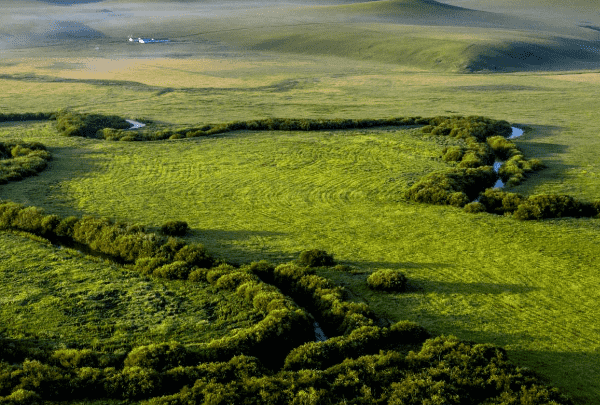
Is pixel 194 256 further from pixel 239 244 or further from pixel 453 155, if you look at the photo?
pixel 453 155

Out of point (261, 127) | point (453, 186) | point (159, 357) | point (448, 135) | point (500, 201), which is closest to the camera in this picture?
point (159, 357)

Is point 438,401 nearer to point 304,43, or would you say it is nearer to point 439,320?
point 439,320

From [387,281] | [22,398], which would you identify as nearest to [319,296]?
[387,281]

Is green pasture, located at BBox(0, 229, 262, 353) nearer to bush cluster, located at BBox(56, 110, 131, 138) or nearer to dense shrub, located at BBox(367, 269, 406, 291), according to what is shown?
dense shrub, located at BBox(367, 269, 406, 291)

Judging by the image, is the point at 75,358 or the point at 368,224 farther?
the point at 368,224

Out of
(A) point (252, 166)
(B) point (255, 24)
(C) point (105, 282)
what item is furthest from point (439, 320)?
(B) point (255, 24)

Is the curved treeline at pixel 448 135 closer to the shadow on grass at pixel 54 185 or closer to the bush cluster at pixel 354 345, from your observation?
the shadow on grass at pixel 54 185
